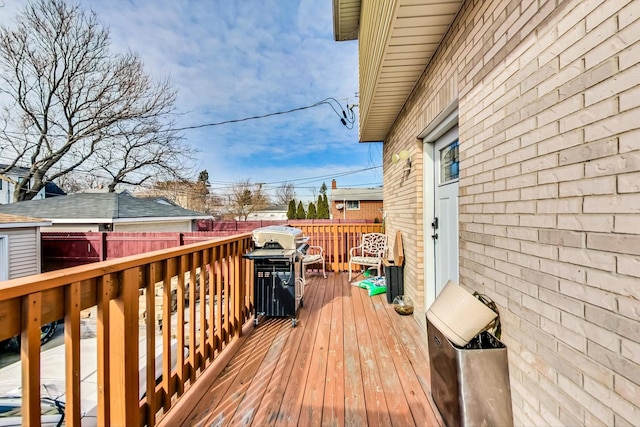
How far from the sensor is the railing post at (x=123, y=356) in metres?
1.23

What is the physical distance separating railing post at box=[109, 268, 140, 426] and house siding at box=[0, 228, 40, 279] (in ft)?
32.8

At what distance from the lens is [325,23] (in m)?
6.25

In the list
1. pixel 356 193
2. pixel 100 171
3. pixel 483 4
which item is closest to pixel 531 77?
pixel 483 4

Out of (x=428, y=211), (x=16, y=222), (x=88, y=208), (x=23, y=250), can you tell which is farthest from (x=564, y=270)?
(x=88, y=208)

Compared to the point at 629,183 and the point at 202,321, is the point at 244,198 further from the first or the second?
the point at 629,183

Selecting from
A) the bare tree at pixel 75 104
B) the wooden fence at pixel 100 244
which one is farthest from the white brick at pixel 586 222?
the bare tree at pixel 75 104

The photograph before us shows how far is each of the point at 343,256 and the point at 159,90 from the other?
41.2 feet

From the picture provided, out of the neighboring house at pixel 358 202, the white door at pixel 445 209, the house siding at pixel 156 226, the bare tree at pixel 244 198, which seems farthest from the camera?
the bare tree at pixel 244 198

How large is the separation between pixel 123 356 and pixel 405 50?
9.81 ft

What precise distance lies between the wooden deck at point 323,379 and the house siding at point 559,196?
73cm

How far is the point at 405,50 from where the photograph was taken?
7.91 feet

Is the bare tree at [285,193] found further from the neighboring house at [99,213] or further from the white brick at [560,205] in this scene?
the white brick at [560,205]

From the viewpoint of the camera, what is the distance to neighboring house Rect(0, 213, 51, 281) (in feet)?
24.7

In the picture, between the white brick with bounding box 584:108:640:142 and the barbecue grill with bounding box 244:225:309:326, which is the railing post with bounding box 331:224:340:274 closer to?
the barbecue grill with bounding box 244:225:309:326
